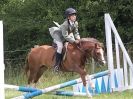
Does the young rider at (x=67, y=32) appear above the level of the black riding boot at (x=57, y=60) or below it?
above

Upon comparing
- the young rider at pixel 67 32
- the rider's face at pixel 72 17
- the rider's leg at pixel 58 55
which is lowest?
the rider's leg at pixel 58 55

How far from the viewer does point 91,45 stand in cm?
890

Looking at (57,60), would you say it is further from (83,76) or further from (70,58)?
(83,76)

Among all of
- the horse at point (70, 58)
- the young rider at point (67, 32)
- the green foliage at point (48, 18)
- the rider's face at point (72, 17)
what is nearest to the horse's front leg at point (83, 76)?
the horse at point (70, 58)

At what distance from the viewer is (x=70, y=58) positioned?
9.30 metres

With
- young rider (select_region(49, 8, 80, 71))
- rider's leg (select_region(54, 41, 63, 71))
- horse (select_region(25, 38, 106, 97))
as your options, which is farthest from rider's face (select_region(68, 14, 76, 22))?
rider's leg (select_region(54, 41, 63, 71))

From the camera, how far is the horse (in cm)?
877

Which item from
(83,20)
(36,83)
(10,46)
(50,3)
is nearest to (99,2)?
(83,20)

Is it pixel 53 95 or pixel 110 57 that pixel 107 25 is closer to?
pixel 110 57

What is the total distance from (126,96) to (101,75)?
655 millimetres

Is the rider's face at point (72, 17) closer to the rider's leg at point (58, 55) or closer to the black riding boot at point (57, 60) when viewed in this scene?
the rider's leg at point (58, 55)

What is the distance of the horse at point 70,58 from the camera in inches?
345

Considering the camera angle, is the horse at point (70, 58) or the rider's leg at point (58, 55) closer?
the horse at point (70, 58)

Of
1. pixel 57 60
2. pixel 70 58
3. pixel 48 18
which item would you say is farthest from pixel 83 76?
pixel 48 18
